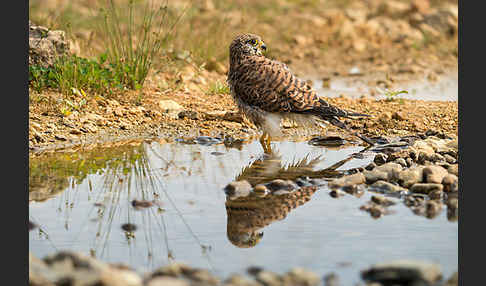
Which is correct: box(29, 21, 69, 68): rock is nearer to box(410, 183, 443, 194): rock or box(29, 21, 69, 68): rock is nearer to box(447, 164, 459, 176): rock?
box(410, 183, 443, 194): rock

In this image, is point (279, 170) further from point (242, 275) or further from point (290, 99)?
point (242, 275)

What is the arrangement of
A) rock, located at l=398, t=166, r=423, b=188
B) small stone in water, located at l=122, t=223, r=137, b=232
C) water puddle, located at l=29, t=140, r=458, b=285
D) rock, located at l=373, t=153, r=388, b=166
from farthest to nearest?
rock, located at l=373, t=153, r=388, b=166 < rock, located at l=398, t=166, r=423, b=188 < small stone in water, located at l=122, t=223, r=137, b=232 < water puddle, located at l=29, t=140, r=458, b=285

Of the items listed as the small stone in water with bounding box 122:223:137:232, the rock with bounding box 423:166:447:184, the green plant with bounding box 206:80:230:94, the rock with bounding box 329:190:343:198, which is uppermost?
the green plant with bounding box 206:80:230:94

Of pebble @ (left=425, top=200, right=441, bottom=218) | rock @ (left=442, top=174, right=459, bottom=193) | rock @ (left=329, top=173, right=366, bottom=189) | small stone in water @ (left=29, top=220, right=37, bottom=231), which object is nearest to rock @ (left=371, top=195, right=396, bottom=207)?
pebble @ (left=425, top=200, right=441, bottom=218)

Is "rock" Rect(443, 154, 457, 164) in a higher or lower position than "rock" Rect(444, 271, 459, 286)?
higher

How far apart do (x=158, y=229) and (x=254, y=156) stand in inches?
95.9

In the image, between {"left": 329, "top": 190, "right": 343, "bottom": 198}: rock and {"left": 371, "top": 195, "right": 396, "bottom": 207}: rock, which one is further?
{"left": 329, "top": 190, "right": 343, "bottom": 198}: rock

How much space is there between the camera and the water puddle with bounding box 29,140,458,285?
4.14 m

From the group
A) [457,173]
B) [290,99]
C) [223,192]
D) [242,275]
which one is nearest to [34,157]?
[223,192]

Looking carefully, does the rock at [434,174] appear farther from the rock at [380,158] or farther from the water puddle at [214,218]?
the rock at [380,158]

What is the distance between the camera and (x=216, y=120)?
8.11 m

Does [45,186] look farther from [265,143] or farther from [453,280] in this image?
Answer: [453,280]

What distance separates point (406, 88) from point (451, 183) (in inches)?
214

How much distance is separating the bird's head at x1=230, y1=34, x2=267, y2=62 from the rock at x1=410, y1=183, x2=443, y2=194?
2787 mm
